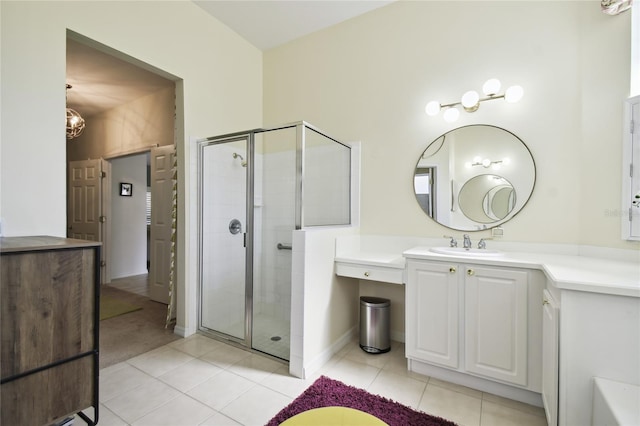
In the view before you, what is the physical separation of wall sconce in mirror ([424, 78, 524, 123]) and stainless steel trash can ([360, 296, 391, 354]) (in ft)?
5.73

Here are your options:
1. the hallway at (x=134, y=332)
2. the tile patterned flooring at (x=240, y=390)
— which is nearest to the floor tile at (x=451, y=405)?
the tile patterned flooring at (x=240, y=390)

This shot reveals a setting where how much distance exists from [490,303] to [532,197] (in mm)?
953

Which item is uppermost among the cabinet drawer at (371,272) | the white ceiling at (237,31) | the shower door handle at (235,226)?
the white ceiling at (237,31)

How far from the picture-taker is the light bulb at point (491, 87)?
2.25 meters

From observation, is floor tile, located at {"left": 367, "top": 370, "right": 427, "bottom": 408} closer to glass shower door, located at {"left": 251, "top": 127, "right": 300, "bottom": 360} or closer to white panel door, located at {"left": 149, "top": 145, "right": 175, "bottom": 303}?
glass shower door, located at {"left": 251, "top": 127, "right": 300, "bottom": 360}

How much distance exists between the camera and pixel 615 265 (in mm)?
1688

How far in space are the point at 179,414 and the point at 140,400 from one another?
33cm

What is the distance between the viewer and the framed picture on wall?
16.6ft

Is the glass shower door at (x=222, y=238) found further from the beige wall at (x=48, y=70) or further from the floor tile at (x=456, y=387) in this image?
the floor tile at (x=456, y=387)

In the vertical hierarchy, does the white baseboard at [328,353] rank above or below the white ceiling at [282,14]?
below

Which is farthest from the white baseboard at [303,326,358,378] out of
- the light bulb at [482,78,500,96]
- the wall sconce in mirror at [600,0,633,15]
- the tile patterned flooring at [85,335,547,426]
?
the wall sconce in mirror at [600,0,633,15]

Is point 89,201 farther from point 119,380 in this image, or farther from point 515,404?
point 515,404

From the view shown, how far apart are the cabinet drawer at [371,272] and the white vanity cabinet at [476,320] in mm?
133

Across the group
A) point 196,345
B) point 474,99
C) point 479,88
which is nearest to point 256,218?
point 196,345
